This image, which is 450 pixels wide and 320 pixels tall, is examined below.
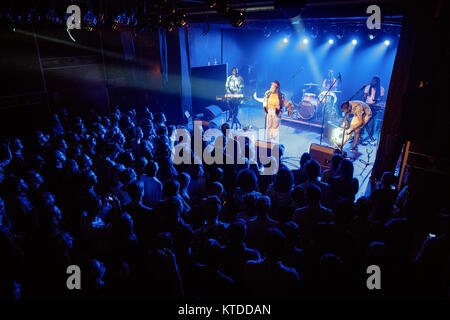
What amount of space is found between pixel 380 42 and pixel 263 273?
14.4 meters

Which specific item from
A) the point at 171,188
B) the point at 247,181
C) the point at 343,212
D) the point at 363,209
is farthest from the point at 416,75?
the point at 171,188

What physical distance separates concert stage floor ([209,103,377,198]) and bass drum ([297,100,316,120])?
0.62 meters

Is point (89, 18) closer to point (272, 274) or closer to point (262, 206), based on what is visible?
point (262, 206)

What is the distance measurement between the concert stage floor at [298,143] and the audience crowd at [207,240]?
8.76 feet

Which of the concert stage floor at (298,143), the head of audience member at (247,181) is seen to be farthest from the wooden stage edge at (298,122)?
the head of audience member at (247,181)

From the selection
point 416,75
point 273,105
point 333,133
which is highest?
point 416,75

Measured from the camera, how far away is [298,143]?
28.7 feet

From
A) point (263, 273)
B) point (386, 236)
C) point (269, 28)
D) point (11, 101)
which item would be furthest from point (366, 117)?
point (11, 101)

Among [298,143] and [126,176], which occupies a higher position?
[126,176]

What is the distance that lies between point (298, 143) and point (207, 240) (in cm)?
681

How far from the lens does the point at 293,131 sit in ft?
33.0

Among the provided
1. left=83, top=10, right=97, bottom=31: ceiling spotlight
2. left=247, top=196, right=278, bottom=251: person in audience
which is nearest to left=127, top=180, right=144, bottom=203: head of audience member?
left=247, top=196, right=278, bottom=251: person in audience

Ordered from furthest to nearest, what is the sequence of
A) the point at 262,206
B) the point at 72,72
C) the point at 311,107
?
the point at 311,107 < the point at 72,72 < the point at 262,206
